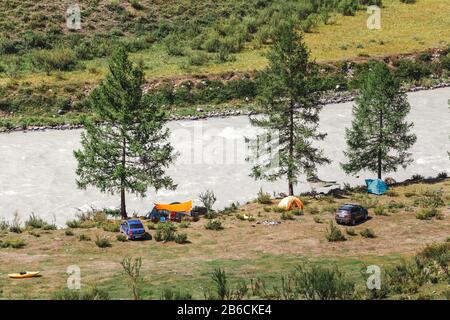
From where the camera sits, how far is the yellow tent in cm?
3722

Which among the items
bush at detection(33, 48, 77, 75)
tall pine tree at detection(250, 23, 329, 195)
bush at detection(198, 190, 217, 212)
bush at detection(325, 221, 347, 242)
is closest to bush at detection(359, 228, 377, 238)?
bush at detection(325, 221, 347, 242)

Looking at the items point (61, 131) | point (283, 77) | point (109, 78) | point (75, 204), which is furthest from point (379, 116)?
point (61, 131)

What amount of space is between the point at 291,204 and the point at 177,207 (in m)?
7.11

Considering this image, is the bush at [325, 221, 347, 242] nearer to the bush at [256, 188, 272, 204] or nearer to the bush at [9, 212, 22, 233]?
the bush at [256, 188, 272, 204]

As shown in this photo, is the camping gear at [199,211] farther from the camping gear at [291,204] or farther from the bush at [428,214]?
the bush at [428,214]

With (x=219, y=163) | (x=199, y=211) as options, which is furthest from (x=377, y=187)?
(x=219, y=163)

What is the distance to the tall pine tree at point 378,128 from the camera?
42.6 meters

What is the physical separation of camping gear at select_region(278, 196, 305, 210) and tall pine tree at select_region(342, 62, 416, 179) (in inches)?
260

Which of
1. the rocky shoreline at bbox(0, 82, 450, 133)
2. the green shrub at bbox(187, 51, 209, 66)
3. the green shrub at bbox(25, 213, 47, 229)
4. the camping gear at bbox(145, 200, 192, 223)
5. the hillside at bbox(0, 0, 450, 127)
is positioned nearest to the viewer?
the green shrub at bbox(25, 213, 47, 229)

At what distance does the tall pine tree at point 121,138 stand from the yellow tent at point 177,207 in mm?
1219

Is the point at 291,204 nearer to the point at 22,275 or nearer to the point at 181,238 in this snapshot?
the point at 181,238

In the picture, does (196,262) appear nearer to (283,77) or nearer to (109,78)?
(109,78)

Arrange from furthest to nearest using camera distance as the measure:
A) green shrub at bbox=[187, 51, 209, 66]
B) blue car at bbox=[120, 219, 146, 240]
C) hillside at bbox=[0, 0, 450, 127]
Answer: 1. green shrub at bbox=[187, 51, 209, 66]
2. hillside at bbox=[0, 0, 450, 127]
3. blue car at bbox=[120, 219, 146, 240]

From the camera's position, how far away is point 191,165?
4853cm
